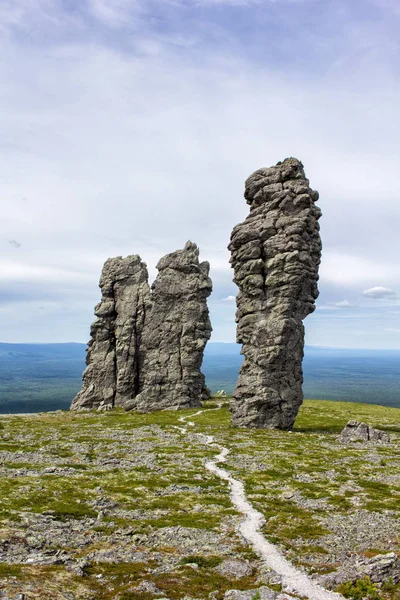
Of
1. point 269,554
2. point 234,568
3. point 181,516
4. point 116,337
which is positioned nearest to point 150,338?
point 116,337

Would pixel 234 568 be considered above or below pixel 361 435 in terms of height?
above

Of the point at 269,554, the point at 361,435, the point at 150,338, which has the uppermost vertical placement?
the point at 150,338

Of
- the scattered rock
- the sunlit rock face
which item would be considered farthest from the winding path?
the sunlit rock face

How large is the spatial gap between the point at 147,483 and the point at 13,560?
20.3m

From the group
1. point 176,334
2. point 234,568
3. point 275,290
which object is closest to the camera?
point 234,568

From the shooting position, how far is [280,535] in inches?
1213

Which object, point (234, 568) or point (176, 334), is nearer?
point (234, 568)

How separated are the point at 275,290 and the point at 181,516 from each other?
5659 centimetres

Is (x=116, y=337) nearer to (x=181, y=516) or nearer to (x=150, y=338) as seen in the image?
(x=150, y=338)

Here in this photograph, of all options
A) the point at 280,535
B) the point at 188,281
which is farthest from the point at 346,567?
the point at 188,281

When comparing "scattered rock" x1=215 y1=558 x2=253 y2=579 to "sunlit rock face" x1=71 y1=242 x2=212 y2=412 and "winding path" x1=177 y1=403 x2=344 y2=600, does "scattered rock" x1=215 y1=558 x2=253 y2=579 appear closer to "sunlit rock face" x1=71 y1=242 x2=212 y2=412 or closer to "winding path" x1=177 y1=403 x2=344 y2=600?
"winding path" x1=177 y1=403 x2=344 y2=600

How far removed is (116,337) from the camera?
12438cm

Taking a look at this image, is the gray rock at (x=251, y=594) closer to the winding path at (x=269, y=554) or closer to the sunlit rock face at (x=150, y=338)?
the winding path at (x=269, y=554)

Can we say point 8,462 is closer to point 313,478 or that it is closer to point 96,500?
point 96,500
